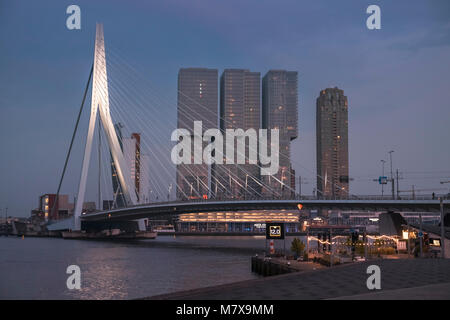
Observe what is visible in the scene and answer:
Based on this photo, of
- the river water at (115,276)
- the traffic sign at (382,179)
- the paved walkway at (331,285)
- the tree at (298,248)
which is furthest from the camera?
the traffic sign at (382,179)

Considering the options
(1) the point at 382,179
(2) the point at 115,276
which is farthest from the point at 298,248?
(1) the point at 382,179

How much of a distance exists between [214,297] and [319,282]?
16.5ft

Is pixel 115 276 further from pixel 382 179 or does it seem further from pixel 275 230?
pixel 382 179

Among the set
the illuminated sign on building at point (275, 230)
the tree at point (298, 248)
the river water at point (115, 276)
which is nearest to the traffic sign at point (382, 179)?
the river water at point (115, 276)

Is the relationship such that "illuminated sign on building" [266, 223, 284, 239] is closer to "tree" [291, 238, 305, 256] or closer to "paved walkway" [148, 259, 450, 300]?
"tree" [291, 238, 305, 256]

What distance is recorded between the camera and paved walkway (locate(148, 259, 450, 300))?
1553 centimetres

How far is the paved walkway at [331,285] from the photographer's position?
15531 millimetres

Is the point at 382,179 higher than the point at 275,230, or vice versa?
the point at 382,179

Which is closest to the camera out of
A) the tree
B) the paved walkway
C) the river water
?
the paved walkway

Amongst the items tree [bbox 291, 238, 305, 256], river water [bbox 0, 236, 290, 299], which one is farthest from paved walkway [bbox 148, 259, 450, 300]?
tree [bbox 291, 238, 305, 256]

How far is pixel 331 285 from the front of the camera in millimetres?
17922

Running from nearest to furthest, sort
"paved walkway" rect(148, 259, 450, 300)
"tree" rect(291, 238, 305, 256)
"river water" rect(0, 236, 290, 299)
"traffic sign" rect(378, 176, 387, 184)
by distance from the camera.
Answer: "paved walkway" rect(148, 259, 450, 300), "river water" rect(0, 236, 290, 299), "tree" rect(291, 238, 305, 256), "traffic sign" rect(378, 176, 387, 184)

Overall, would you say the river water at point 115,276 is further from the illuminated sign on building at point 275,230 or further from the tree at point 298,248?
the tree at point 298,248
